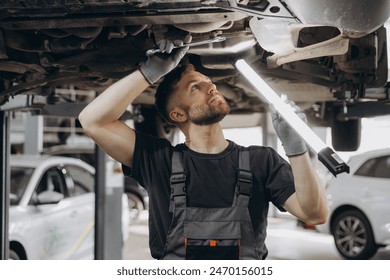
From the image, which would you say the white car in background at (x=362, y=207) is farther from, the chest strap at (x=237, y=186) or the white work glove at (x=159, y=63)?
the white work glove at (x=159, y=63)

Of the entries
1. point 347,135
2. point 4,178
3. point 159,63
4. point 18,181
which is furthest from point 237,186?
point 18,181

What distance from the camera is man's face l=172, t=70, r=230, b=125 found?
66.3 inches

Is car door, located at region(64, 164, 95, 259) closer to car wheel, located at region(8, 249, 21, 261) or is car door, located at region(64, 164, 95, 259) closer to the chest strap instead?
car wheel, located at region(8, 249, 21, 261)

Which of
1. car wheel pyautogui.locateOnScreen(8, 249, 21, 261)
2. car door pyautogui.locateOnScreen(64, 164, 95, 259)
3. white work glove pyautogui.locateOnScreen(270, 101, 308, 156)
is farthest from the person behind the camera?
car door pyautogui.locateOnScreen(64, 164, 95, 259)

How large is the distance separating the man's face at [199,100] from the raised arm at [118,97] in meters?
0.12

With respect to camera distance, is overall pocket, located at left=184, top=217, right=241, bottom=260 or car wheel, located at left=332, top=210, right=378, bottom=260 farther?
car wheel, located at left=332, top=210, right=378, bottom=260

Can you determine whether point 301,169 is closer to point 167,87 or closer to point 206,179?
point 206,179

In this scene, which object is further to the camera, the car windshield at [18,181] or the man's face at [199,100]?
the car windshield at [18,181]

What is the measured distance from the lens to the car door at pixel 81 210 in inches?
142

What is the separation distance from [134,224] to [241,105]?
2144 millimetres

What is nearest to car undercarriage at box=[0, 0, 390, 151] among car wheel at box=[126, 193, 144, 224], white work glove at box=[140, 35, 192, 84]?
white work glove at box=[140, 35, 192, 84]

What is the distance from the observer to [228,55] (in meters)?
1.82

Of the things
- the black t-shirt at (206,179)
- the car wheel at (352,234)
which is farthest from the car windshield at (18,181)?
the car wheel at (352,234)

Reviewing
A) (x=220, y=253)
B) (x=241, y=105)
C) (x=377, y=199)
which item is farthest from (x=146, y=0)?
(x=377, y=199)
